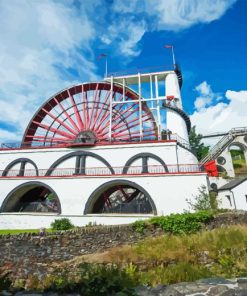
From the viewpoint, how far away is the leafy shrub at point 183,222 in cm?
1381

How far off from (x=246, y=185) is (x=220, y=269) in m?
15.6

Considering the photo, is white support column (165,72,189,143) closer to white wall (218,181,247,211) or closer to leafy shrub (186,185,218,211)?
white wall (218,181,247,211)

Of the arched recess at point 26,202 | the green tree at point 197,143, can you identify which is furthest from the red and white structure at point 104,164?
the green tree at point 197,143

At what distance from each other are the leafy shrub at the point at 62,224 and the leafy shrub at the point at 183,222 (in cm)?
779

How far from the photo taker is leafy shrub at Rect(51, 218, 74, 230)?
18281 millimetres

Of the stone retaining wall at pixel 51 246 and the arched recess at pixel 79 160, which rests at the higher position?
the arched recess at pixel 79 160

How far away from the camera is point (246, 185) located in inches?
812

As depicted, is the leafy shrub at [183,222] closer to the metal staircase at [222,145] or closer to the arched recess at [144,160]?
the arched recess at [144,160]

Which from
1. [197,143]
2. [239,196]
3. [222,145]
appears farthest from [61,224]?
[197,143]

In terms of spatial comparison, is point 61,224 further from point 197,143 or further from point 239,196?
point 197,143

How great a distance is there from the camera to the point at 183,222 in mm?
13914

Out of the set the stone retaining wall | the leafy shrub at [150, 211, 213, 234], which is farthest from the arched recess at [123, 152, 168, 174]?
the stone retaining wall

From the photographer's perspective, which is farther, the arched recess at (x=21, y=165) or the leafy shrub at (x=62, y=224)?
the arched recess at (x=21, y=165)

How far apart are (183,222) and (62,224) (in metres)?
9.57
